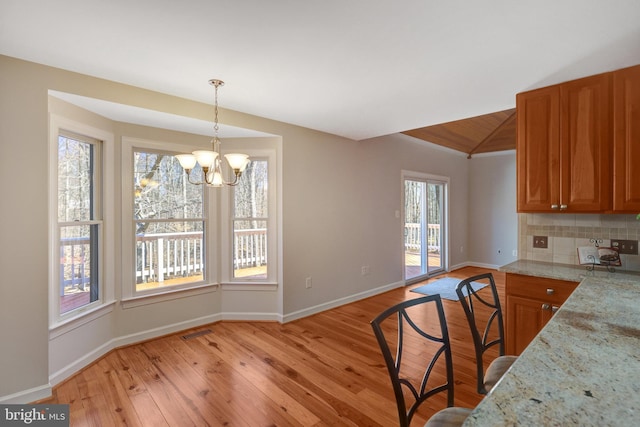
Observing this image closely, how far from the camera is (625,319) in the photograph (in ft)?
4.09

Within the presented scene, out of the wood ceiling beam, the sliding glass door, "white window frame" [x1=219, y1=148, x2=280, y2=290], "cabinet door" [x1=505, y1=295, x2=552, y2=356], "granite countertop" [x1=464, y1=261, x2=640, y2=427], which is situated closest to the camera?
"granite countertop" [x1=464, y1=261, x2=640, y2=427]

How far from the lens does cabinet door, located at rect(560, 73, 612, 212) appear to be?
221cm

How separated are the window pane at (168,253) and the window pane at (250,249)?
1.34 ft

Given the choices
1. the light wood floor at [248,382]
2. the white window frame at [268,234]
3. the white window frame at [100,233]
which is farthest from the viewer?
the white window frame at [268,234]

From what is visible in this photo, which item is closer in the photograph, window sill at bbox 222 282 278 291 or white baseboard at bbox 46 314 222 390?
white baseboard at bbox 46 314 222 390

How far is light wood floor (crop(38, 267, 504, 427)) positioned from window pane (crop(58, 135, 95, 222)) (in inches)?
55.0

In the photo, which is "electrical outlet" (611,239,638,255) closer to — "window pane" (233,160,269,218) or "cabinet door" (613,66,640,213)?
"cabinet door" (613,66,640,213)

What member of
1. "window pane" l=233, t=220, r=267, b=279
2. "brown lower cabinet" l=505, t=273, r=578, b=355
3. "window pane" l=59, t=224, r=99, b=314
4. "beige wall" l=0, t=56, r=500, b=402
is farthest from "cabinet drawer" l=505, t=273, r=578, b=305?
"window pane" l=59, t=224, r=99, b=314

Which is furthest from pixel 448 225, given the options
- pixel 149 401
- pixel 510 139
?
pixel 149 401

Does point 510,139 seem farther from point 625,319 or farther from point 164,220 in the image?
point 164,220

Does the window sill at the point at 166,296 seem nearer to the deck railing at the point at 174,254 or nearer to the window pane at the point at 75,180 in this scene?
the deck railing at the point at 174,254

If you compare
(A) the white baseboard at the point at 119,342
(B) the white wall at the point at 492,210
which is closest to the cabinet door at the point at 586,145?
(A) the white baseboard at the point at 119,342

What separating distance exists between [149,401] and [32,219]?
157 cm

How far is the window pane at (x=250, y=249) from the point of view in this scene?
3752 mm
